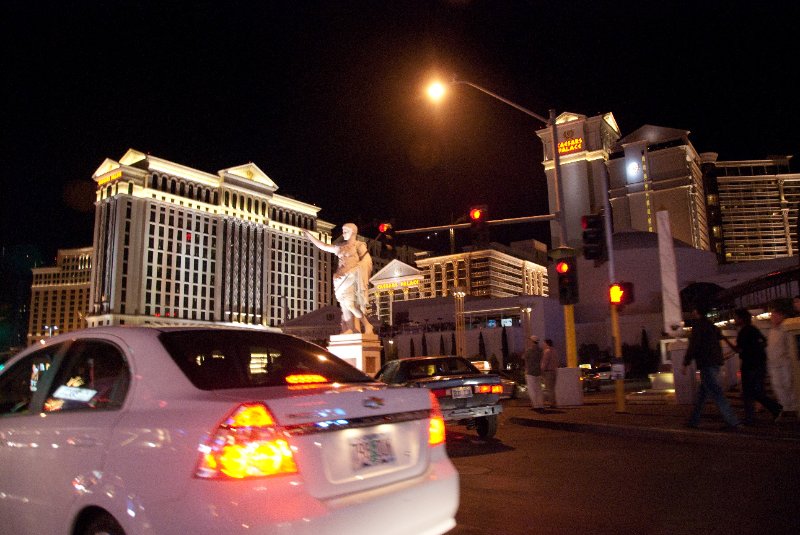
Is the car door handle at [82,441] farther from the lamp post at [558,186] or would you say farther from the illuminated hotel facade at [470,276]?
the illuminated hotel facade at [470,276]

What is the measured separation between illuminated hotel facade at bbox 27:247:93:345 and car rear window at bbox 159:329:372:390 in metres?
139

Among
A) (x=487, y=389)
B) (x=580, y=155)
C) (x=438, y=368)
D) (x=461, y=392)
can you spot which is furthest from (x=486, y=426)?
(x=580, y=155)

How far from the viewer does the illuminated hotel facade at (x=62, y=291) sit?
127875 millimetres

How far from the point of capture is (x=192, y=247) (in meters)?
108

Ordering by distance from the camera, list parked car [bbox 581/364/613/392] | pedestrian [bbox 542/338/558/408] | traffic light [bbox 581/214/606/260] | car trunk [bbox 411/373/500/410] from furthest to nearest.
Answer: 1. parked car [bbox 581/364/613/392]
2. pedestrian [bbox 542/338/558/408]
3. traffic light [bbox 581/214/606/260]
4. car trunk [bbox 411/373/500/410]

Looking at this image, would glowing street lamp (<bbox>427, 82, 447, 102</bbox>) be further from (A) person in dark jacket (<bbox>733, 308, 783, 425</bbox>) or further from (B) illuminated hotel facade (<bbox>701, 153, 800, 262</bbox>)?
(B) illuminated hotel facade (<bbox>701, 153, 800, 262</bbox>)

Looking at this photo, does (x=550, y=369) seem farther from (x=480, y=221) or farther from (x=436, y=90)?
(x=436, y=90)

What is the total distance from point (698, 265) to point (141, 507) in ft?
181

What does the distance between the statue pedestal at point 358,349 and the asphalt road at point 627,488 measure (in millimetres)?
8513

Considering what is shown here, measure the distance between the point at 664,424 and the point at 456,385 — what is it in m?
3.62

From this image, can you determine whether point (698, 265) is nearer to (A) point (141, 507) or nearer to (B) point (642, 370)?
(B) point (642, 370)

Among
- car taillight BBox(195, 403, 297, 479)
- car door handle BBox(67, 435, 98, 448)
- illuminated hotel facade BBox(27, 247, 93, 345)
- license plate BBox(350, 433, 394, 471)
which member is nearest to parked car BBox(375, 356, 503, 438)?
license plate BBox(350, 433, 394, 471)

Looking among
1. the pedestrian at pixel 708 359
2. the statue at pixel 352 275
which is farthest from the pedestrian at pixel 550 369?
the statue at pixel 352 275

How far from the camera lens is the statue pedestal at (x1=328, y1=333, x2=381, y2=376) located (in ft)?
57.9
